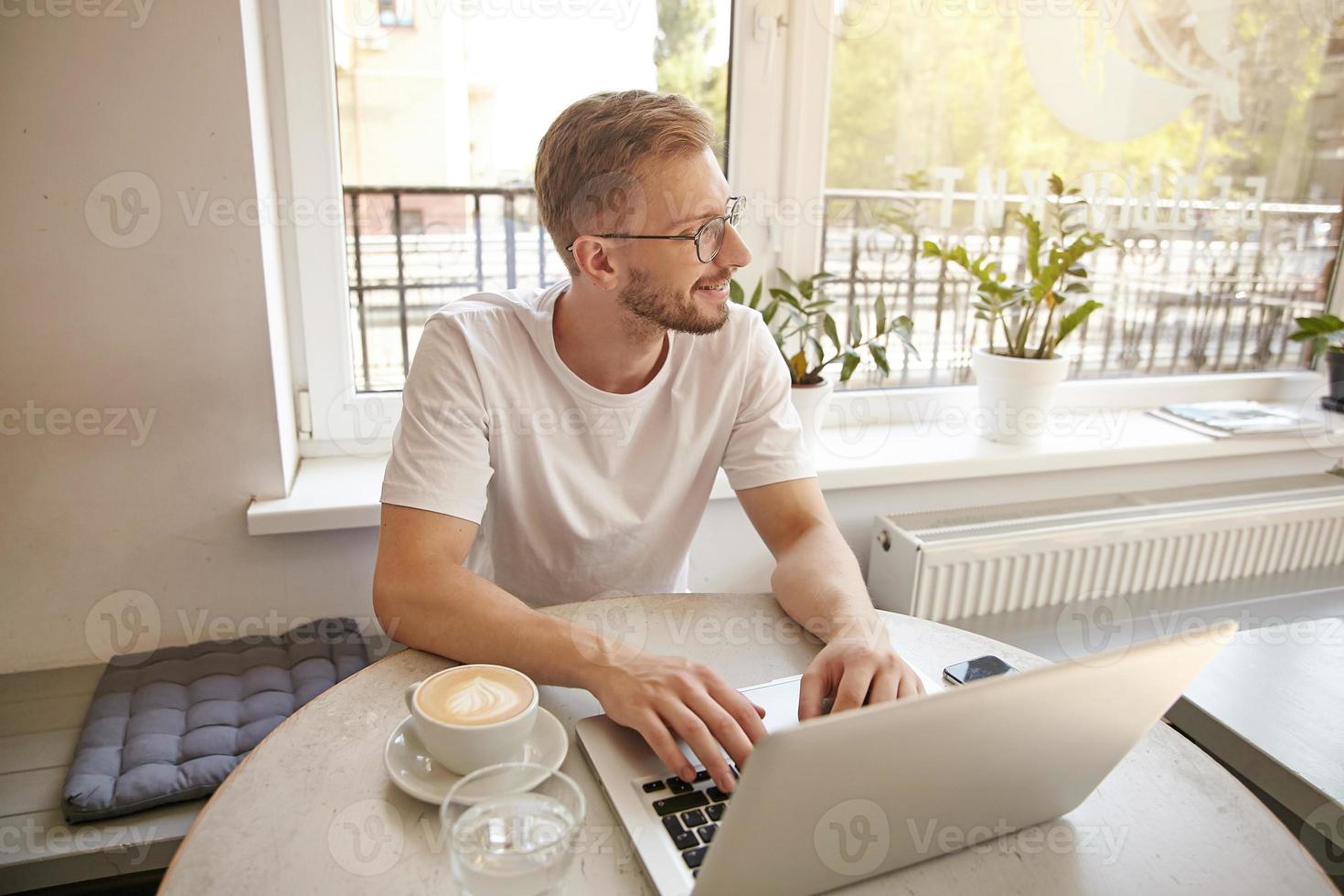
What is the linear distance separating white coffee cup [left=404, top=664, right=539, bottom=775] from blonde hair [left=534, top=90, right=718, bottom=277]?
791 millimetres

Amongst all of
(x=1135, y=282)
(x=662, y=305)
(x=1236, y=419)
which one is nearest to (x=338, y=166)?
Result: (x=662, y=305)

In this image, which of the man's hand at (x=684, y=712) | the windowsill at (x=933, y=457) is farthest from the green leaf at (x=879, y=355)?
the man's hand at (x=684, y=712)

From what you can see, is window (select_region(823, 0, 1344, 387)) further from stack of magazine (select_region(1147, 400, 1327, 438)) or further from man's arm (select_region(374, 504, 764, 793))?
man's arm (select_region(374, 504, 764, 793))

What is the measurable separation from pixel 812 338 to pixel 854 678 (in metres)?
1.15

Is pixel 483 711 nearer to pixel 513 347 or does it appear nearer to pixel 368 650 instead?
pixel 513 347

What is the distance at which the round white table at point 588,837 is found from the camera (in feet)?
2.28

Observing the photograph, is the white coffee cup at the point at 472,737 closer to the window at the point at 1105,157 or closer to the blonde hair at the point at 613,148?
the blonde hair at the point at 613,148

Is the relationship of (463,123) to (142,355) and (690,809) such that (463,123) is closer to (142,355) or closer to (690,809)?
(142,355)

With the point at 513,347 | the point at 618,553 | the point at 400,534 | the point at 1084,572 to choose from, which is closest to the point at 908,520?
the point at 1084,572

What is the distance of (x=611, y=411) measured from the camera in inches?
53.1

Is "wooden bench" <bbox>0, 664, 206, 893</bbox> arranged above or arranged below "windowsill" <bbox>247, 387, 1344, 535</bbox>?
below

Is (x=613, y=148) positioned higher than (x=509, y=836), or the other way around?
(x=613, y=148)

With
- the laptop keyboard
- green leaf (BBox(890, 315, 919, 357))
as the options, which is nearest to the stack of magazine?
green leaf (BBox(890, 315, 919, 357))

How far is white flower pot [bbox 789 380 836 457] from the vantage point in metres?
1.90
